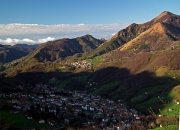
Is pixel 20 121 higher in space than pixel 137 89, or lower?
higher

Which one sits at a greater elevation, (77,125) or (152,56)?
(152,56)

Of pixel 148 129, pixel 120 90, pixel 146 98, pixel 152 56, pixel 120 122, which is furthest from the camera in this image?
pixel 152 56

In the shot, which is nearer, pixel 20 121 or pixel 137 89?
pixel 20 121

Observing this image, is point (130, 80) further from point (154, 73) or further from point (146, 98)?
point (146, 98)

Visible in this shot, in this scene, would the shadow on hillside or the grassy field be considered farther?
the shadow on hillside

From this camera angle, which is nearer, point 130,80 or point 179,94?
point 179,94

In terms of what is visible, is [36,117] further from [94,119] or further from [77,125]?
[94,119]

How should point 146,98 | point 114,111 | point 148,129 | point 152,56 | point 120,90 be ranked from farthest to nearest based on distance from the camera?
1. point 152,56
2. point 120,90
3. point 146,98
4. point 114,111
5. point 148,129

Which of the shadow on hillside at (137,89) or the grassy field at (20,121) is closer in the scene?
the grassy field at (20,121)

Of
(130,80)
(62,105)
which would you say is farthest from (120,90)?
(62,105)

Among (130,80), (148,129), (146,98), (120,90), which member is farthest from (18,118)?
(130,80)
